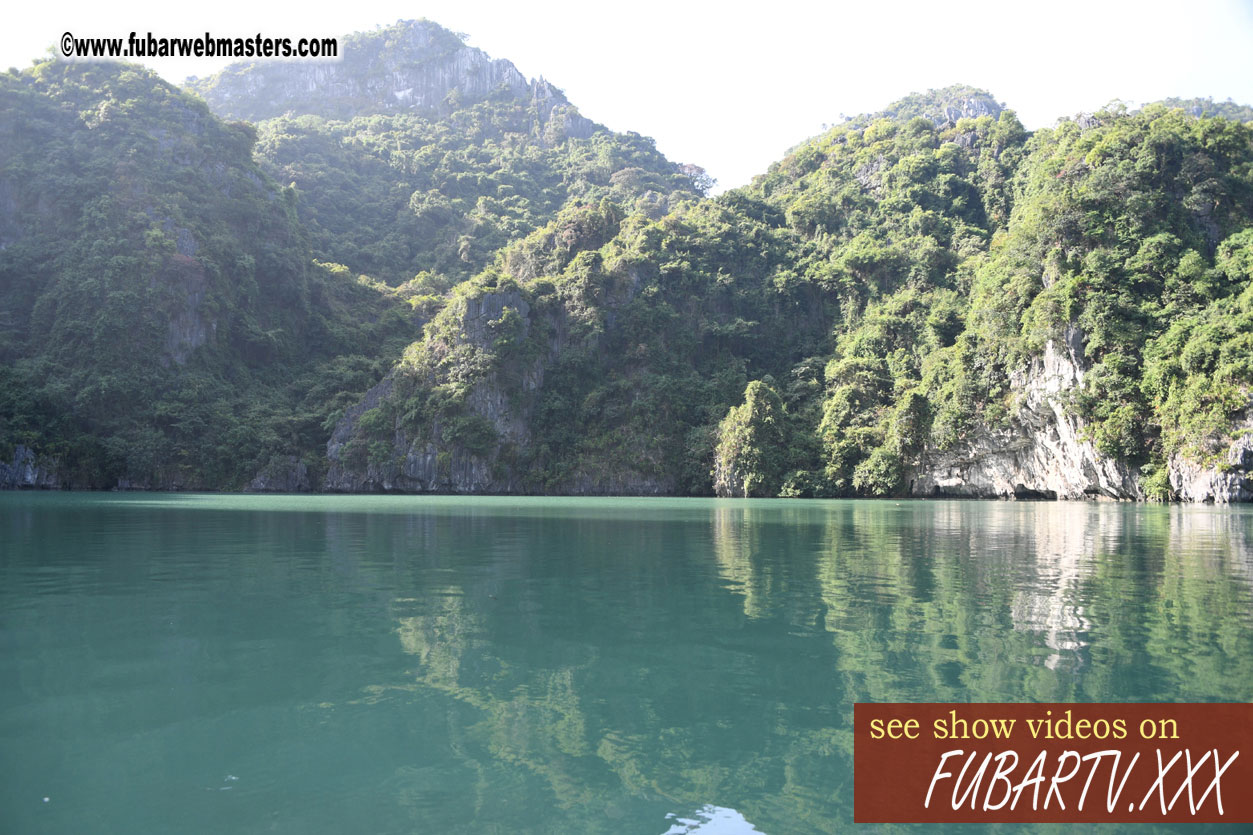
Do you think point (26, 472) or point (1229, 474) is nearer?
point (1229, 474)

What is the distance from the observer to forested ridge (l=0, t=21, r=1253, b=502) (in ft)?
141

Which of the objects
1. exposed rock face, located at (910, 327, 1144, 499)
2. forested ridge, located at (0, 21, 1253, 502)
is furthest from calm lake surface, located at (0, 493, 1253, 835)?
forested ridge, located at (0, 21, 1253, 502)

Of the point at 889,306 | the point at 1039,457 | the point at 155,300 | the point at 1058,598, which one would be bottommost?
the point at 1058,598

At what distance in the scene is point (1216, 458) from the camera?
1390 inches

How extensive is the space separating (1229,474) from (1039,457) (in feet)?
35.0

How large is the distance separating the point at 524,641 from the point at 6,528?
18658mm

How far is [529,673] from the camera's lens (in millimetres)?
6340

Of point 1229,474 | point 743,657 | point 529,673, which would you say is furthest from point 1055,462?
point 529,673

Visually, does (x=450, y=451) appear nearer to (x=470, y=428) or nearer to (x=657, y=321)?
Result: (x=470, y=428)

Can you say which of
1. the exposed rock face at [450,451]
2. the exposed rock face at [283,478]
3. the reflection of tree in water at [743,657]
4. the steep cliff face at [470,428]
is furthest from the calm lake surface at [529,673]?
the exposed rock face at [283,478]

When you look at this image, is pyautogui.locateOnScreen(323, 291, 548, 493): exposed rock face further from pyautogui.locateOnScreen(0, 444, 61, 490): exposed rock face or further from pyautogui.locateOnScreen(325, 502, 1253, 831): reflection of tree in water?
pyautogui.locateOnScreen(325, 502, 1253, 831): reflection of tree in water

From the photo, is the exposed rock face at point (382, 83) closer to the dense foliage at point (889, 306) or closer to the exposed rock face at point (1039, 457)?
the dense foliage at point (889, 306)

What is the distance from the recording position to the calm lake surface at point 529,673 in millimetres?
4148

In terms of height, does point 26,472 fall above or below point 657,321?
below
